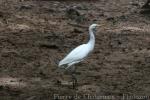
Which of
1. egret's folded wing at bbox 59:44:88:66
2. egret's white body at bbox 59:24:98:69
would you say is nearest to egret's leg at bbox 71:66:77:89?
egret's white body at bbox 59:24:98:69

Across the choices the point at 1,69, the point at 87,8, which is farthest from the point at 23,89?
the point at 87,8

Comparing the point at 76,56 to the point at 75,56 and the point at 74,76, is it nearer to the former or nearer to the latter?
the point at 75,56

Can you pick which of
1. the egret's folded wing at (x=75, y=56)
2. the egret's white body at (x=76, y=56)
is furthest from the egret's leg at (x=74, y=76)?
the egret's folded wing at (x=75, y=56)

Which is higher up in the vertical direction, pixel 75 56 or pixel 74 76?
pixel 75 56

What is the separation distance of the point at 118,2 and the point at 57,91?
36.0 feet

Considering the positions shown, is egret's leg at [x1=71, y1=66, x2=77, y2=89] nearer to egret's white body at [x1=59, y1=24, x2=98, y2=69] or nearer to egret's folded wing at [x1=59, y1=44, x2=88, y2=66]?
egret's white body at [x1=59, y1=24, x2=98, y2=69]

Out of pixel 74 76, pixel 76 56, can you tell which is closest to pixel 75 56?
pixel 76 56

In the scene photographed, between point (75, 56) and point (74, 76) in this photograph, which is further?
point (74, 76)

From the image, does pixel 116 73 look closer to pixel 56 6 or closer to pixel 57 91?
pixel 57 91

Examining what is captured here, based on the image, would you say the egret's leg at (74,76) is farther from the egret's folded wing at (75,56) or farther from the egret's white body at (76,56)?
the egret's folded wing at (75,56)

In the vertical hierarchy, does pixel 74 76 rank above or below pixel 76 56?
below

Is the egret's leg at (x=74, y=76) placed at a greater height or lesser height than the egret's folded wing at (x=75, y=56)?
lesser

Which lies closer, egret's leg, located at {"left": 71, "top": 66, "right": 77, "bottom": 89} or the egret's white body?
the egret's white body

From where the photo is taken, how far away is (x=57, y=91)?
35.4 feet
